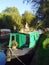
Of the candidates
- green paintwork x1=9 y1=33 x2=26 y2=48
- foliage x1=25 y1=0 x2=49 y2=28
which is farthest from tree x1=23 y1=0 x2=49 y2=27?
green paintwork x1=9 y1=33 x2=26 y2=48

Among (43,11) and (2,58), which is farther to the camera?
(43,11)

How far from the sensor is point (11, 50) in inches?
663

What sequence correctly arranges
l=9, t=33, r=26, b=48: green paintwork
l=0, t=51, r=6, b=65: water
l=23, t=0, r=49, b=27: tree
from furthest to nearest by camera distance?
l=23, t=0, r=49, b=27: tree, l=9, t=33, r=26, b=48: green paintwork, l=0, t=51, r=6, b=65: water

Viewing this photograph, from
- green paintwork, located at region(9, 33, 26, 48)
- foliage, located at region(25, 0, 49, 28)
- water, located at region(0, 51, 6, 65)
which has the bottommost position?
water, located at region(0, 51, 6, 65)

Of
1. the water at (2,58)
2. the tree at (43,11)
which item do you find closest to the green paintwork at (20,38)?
the water at (2,58)

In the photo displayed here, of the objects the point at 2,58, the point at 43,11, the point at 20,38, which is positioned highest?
the point at 43,11

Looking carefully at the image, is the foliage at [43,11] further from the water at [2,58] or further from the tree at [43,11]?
the water at [2,58]

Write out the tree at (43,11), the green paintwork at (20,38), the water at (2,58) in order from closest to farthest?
1. the water at (2,58)
2. the green paintwork at (20,38)
3. the tree at (43,11)

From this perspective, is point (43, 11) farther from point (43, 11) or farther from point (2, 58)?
point (2, 58)

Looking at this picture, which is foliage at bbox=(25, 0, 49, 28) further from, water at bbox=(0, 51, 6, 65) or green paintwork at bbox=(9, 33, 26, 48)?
water at bbox=(0, 51, 6, 65)

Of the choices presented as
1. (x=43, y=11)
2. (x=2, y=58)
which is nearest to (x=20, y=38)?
(x=2, y=58)

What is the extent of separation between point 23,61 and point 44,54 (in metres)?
6.27

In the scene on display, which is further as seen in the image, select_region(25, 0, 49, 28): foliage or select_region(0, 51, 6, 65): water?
select_region(25, 0, 49, 28): foliage

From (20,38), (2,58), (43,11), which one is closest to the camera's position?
(2,58)
